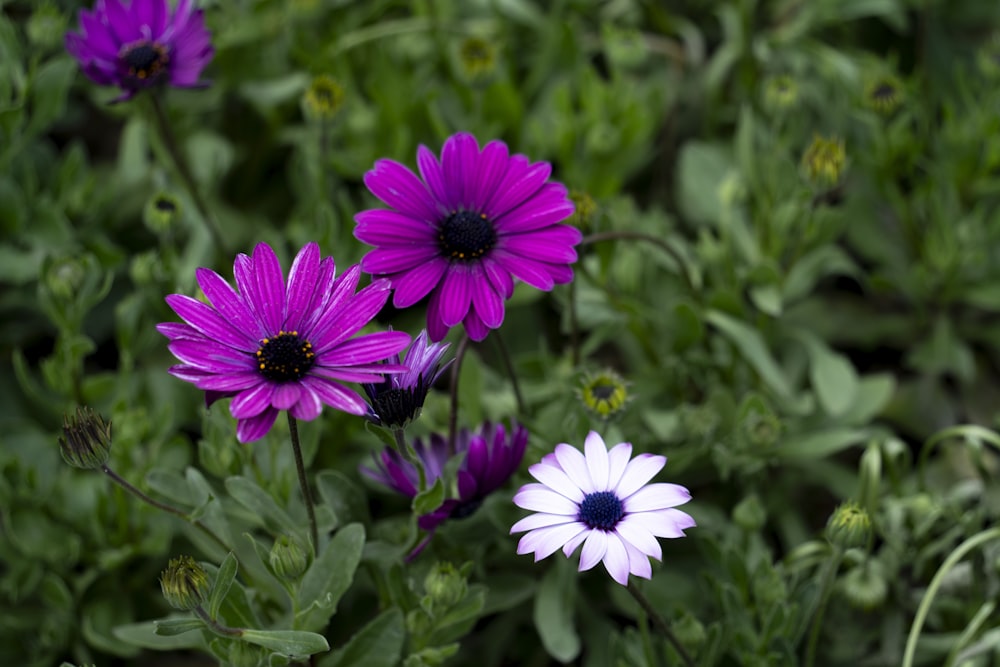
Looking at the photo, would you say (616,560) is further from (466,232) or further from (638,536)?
(466,232)

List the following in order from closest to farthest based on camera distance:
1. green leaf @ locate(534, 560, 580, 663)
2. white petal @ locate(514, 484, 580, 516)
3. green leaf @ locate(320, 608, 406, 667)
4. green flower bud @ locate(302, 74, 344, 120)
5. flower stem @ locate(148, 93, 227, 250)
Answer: white petal @ locate(514, 484, 580, 516) → green leaf @ locate(320, 608, 406, 667) → green leaf @ locate(534, 560, 580, 663) → flower stem @ locate(148, 93, 227, 250) → green flower bud @ locate(302, 74, 344, 120)

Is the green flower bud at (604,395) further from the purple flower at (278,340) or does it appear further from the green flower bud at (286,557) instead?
the green flower bud at (286,557)

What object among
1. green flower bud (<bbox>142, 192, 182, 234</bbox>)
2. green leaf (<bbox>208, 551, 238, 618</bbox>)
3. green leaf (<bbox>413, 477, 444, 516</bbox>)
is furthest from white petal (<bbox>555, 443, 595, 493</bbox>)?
green flower bud (<bbox>142, 192, 182, 234</bbox>)

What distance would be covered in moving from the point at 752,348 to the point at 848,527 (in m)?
0.59

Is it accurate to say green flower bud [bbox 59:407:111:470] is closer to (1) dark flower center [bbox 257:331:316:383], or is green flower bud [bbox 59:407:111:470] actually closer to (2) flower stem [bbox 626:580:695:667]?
(1) dark flower center [bbox 257:331:316:383]

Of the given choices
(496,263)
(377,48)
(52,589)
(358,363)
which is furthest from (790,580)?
(377,48)

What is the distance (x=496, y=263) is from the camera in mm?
1346

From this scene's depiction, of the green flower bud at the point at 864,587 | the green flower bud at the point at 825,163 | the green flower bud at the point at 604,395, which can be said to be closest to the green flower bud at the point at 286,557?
the green flower bud at the point at 604,395

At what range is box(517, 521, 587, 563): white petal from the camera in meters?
1.15

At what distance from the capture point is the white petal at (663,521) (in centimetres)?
114

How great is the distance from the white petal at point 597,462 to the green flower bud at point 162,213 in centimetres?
86

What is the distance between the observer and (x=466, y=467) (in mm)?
1456

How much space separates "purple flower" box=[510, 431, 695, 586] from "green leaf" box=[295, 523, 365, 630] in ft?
0.92

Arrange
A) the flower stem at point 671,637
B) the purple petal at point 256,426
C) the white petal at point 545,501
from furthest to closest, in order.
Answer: the flower stem at point 671,637, the white petal at point 545,501, the purple petal at point 256,426
